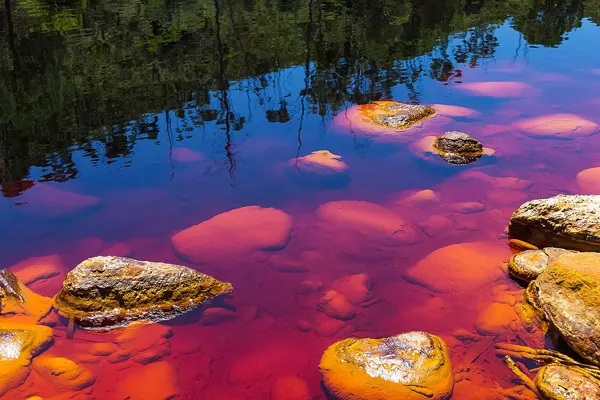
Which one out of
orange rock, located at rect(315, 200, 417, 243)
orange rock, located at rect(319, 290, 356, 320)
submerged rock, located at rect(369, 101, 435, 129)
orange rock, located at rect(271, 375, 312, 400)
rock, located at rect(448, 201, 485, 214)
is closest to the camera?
orange rock, located at rect(271, 375, 312, 400)

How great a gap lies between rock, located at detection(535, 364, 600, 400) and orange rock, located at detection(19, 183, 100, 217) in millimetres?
5150

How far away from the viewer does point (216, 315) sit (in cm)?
419

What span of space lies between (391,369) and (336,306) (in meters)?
0.96

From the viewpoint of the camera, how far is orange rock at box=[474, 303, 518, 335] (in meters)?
3.87

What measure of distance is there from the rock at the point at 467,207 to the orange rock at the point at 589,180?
1.29 meters

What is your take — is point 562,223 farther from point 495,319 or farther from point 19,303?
point 19,303

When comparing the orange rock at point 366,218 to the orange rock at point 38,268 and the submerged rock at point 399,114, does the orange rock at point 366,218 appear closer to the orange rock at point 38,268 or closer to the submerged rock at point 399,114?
the submerged rock at point 399,114

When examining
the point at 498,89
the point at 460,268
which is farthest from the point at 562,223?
the point at 498,89

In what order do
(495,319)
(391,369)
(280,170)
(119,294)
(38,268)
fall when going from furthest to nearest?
(280,170)
(38,268)
(119,294)
(495,319)
(391,369)

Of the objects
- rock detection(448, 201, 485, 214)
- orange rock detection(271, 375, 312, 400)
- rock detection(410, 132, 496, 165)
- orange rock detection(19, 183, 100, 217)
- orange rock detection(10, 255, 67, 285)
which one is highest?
rock detection(410, 132, 496, 165)

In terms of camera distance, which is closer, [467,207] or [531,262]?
[531,262]

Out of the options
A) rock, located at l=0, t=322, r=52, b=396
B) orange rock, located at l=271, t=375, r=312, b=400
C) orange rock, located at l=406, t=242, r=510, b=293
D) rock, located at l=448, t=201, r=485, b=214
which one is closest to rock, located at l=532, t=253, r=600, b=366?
orange rock, located at l=406, t=242, r=510, b=293

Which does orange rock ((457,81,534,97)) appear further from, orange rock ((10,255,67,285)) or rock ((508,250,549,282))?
orange rock ((10,255,67,285))

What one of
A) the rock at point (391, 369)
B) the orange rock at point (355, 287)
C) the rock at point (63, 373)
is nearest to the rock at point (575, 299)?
the rock at point (391, 369)
